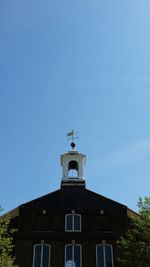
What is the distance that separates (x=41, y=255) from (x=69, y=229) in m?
3.28

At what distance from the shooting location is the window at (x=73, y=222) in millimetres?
34969

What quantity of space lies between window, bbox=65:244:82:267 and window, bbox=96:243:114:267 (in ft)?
5.00

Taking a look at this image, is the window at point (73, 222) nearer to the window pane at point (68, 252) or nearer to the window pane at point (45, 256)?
the window pane at point (68, 252)

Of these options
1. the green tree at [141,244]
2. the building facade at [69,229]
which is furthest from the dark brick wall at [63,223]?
the green tree at [141,244]

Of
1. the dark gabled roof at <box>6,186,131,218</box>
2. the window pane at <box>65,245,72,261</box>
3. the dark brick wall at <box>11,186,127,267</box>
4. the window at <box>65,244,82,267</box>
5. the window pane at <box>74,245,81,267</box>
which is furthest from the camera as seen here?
the dark gabled roof at <box>6,186,131,218</box>

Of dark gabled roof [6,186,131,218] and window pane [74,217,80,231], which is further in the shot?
dark gabled roof [6,186,131,218]

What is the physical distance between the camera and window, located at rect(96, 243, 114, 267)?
32.9 meters

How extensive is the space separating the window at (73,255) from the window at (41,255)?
1542 mm

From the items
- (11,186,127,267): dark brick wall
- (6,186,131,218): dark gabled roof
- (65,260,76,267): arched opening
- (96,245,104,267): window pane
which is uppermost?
(6,186,131,218): dark gabled roof

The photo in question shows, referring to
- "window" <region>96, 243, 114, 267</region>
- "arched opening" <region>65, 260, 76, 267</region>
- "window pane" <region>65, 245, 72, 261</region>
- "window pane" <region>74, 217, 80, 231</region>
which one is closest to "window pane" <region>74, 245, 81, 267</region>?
"arched opening" <region>65, 260, 76, 267</region>

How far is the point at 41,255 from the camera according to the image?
33219mm

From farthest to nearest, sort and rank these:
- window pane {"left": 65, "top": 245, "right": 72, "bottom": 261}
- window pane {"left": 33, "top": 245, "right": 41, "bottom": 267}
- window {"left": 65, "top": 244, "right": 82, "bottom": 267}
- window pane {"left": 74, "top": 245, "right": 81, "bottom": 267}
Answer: window pane {"left": 65, "top": 245, "right": 72, "bottom": 261}
window pane {"left": 74, "top": 245, "right": 81, "bottom": 267}
window {"left": 65, "top": 244, "right": 82, "bottom": 267}
window pane {"left": 33, "top": 245, "right": 41, "bottom": 267}

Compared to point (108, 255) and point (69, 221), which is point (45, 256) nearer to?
point (69, 221)

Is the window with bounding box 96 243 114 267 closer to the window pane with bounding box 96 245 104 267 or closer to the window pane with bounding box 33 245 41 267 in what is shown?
the window pane with bounding box 96 245 104 267
